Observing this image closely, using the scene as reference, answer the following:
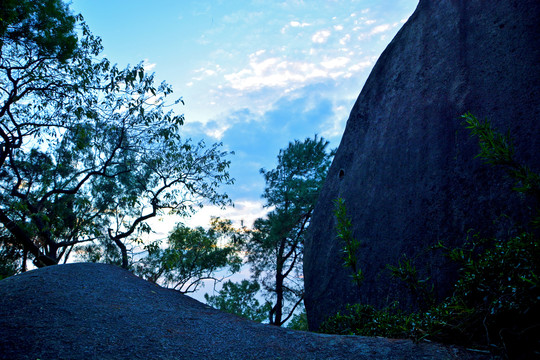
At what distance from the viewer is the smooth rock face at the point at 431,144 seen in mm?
4594

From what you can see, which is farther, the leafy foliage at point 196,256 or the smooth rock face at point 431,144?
the leafy foliage at point 196,256

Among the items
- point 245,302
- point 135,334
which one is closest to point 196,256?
point 245,302

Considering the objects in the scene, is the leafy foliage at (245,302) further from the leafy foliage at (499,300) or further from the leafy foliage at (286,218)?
the leafy foliage at (499,300)

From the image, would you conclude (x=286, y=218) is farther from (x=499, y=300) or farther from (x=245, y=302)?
(x=499, y=300)

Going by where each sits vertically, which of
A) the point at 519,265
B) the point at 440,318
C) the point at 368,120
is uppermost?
the point at 368,120

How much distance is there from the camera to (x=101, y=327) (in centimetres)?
395

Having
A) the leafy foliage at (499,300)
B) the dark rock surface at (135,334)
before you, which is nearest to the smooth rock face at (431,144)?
the leafy foliage at (499,300)

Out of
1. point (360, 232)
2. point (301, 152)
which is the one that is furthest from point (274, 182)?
point (360, 232)

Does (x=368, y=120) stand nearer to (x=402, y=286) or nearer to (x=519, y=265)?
(x=402, y=286)

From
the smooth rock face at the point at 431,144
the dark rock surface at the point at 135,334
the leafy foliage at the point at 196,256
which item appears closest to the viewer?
the dark rock surface at the point at 135,334

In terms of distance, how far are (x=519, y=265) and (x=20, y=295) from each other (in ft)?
20.3

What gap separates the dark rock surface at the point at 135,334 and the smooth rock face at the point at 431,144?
188 cm

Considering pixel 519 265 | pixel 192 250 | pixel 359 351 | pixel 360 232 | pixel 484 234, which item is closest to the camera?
pixel 519 265

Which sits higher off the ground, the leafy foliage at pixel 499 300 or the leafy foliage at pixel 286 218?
the leafy foliage at pixel 286 218
